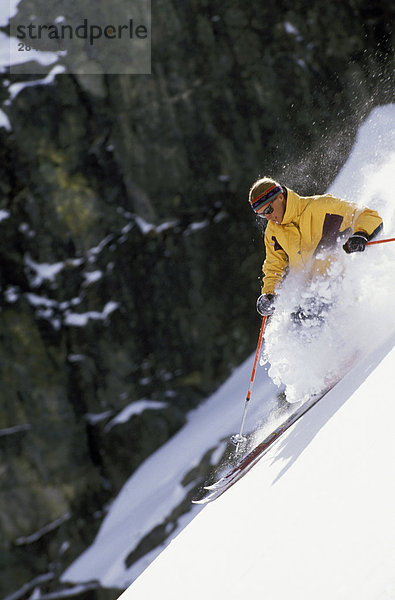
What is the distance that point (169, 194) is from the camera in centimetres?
1177

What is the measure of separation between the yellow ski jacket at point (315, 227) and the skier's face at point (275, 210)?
1.9 inches

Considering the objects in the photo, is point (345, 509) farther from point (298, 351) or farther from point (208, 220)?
point (208, 220)

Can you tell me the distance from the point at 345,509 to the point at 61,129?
11202mm

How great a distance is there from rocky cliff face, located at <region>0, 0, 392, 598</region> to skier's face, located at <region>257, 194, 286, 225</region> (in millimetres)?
7122

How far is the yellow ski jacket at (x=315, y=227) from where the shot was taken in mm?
4281

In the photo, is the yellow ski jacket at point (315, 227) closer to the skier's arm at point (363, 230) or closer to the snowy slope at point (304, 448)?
the skier's arm at point (363, 230)

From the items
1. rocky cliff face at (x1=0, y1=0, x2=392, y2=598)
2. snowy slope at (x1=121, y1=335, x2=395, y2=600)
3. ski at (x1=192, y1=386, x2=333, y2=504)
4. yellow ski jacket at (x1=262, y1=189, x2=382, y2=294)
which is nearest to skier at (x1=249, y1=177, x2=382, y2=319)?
yellow ski jacket at (x1=262, y1=189, x2=382, y2=294)

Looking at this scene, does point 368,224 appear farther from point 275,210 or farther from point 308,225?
point 275,210

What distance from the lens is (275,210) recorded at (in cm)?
427

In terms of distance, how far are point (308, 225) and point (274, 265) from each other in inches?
23.0

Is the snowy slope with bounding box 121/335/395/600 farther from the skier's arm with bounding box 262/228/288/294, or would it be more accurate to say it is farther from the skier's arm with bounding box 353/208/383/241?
the skier's arm with bounding box 262/228/288/294

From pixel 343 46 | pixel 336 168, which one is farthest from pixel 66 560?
pixel 343 46

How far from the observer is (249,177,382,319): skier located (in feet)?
13.6

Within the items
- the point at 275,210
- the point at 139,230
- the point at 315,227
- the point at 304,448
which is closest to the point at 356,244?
the point at 315,227
